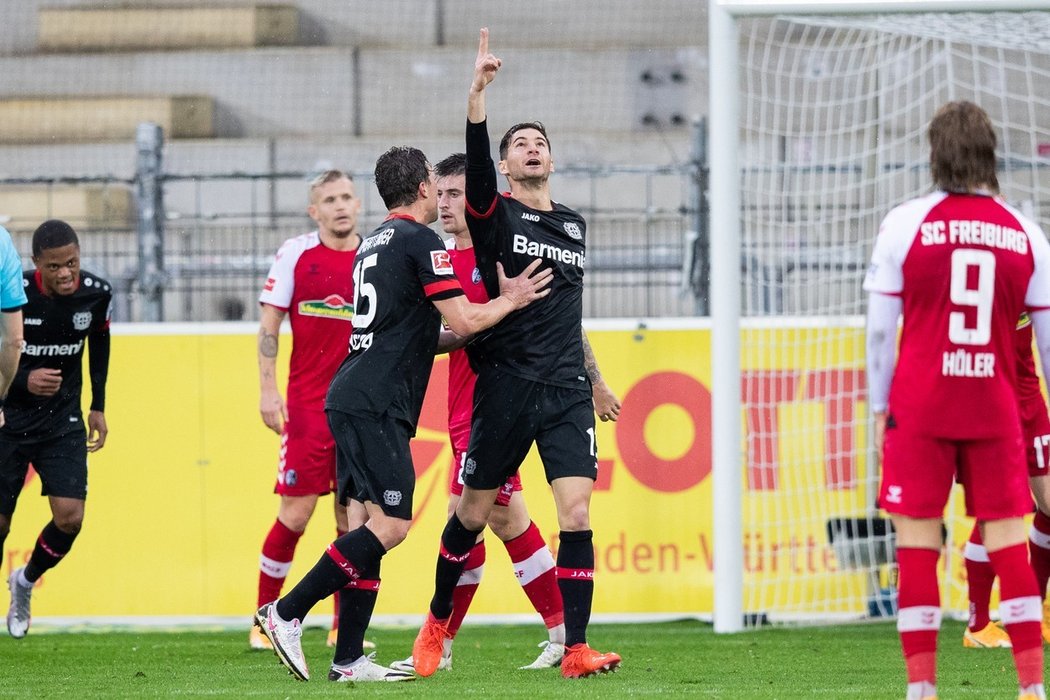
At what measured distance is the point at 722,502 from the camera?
7586 mm

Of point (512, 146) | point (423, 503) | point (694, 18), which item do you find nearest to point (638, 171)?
point (423, 503)

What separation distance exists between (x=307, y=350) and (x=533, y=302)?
1.90 meters

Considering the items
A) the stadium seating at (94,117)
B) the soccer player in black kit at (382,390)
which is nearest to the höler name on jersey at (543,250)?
the soccer player in black kit at (382,390)

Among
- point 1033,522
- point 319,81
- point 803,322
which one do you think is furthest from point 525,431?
point 319,81

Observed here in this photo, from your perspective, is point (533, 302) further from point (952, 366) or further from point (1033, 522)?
point (1033, 522)

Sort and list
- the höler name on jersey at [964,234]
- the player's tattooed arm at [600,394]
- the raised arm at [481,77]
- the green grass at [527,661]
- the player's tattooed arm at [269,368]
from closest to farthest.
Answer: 1. the höler name on jersey at [964,234]
2. the raised arm at [481,77]
3. the green grass at [527,661]
4. the player's tattooed arm at [600,394]
5. the player's tattooed arm at [269,368]

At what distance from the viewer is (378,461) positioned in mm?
5414

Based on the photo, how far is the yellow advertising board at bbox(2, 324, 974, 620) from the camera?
844 centimetres

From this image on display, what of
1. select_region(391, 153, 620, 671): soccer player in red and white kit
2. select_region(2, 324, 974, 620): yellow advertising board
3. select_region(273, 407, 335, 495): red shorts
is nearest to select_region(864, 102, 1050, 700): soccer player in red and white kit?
select_region(391, 153, 620, 671): soccer player in red and white kit

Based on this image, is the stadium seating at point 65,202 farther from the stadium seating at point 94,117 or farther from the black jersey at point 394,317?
the black jersey at point 394,317

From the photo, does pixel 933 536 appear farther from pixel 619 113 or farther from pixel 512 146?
pixel 619 113

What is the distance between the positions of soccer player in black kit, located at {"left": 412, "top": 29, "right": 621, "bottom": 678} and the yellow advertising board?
8.59 feet

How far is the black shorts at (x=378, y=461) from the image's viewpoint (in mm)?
5414

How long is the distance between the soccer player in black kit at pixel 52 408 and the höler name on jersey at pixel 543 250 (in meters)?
2.73
